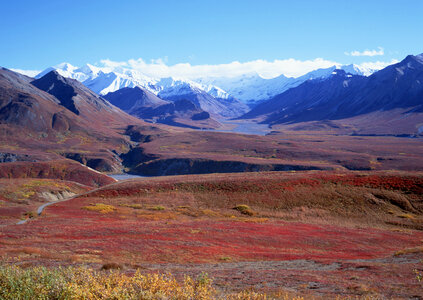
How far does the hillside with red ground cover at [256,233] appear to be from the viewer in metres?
18.7

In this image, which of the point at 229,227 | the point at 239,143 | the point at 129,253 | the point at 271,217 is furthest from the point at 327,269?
the point at 239,143

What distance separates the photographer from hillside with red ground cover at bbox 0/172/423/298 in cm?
1869

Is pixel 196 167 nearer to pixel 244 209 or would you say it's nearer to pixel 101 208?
pixel 244 209

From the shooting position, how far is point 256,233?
33.8 m

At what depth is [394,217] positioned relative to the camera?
47375mm

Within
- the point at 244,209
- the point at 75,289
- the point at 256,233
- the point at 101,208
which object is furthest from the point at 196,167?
the point at 75,289

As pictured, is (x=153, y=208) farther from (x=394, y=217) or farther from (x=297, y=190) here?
(x=394, y=217)

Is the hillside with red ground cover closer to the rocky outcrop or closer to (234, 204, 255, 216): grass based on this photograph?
(234, 204, 255, 216): grass

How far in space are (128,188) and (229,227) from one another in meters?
35.9

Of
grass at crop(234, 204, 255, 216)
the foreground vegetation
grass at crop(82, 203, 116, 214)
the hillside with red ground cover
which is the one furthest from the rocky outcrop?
the foreground vegetation

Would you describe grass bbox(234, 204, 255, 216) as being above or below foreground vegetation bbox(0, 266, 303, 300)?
below

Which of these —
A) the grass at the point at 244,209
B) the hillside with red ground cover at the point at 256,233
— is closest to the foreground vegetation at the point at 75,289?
the hillside with red ground cover at the point at 256,233

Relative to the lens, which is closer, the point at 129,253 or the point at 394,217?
the point at 129,253

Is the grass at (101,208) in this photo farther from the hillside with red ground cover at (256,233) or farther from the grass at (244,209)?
the grass at (244,209)
